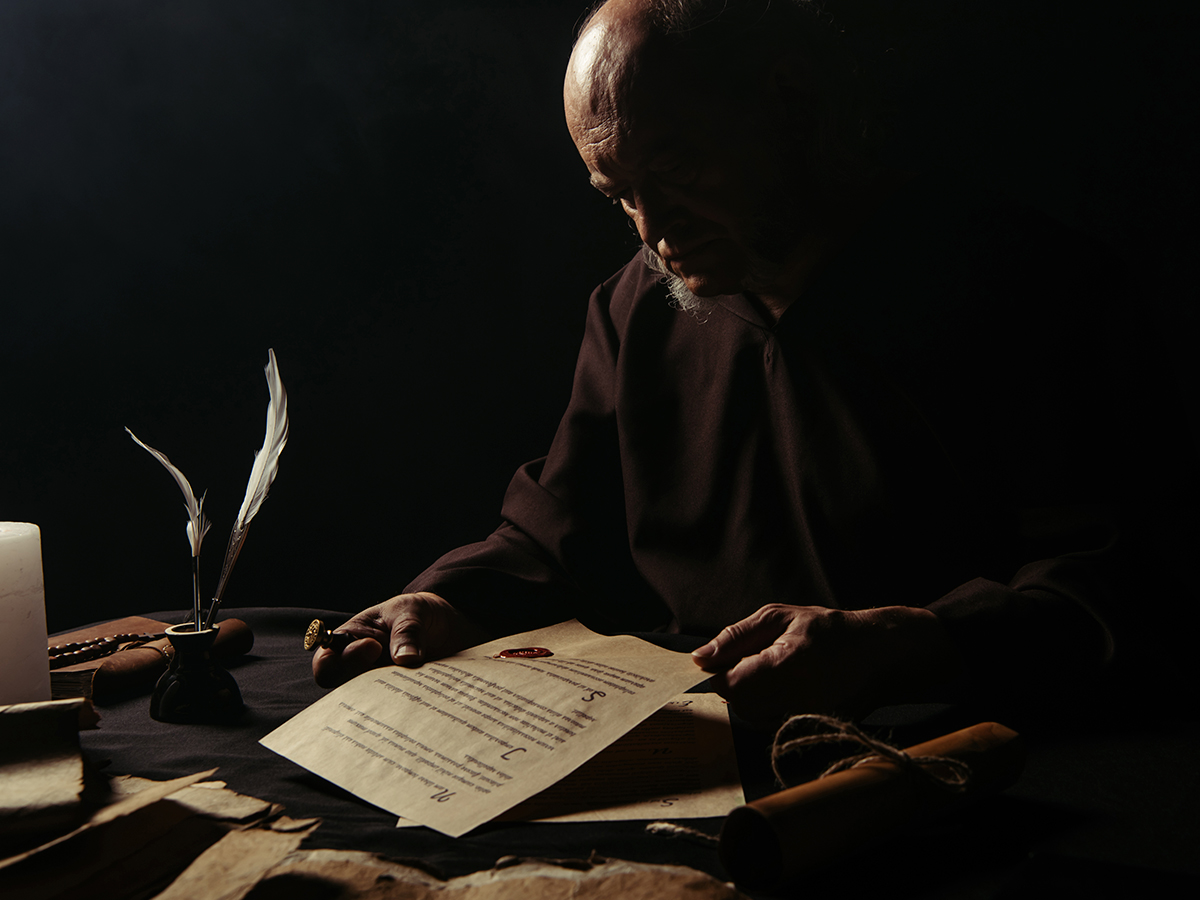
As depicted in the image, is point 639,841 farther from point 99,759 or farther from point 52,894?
point 99,759

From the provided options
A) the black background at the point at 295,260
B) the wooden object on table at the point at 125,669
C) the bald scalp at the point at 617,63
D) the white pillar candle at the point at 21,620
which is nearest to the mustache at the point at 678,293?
the bald scalp at the point at 617,63

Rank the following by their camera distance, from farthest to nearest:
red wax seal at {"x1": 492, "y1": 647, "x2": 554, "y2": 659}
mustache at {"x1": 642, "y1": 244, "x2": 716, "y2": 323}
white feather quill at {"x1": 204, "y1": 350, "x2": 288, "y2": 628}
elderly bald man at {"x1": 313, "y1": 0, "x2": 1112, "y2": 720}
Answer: mustache at {"x1": 642, "y1": 244, "x2": 716, "y2": 323} → elderly bald man at {"x1": 313, "y1": 0, "x2": 1112, "y2": 720} → white feather quill at {"x1": 204, "y1": 350, "x2": 288, "y2": 628} → red wax seal at {"x1": 492, "y1": 647, "x2": 554, "y2": 659}

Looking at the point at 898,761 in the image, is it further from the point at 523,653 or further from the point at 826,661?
the point at 523,653

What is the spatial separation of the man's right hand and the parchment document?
74 millimetres

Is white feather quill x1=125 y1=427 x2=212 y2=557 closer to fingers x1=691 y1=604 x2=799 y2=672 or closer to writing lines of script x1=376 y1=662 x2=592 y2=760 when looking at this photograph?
writing lines of script x1=376 y1=662 x2=592 y2=760

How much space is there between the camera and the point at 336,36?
6.60 feet

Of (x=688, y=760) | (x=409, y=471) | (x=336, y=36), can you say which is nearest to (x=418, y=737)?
(x=688, y=760)

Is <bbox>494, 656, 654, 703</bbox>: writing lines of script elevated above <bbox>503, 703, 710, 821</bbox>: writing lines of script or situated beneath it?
elevated above

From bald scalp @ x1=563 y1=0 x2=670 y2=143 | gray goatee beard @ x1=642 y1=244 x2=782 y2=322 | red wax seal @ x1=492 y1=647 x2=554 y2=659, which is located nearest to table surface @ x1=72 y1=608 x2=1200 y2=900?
red wax seal @ x1=492 y1=647 x2=554 y2=659

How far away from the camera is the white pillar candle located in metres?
0.79

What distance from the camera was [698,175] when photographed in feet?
4.03

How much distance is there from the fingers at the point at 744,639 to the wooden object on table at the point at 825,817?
8.5 inches

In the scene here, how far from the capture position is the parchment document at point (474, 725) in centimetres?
67

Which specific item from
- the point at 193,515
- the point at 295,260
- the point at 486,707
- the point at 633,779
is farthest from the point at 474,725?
the point at 295,260
